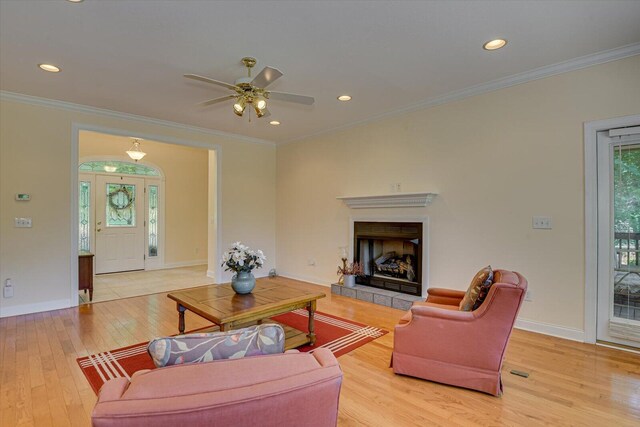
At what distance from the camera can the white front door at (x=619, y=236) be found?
300 centimetres

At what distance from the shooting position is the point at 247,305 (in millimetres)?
2844

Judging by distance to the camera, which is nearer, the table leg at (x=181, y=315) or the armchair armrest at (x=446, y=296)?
the armchair armrest at (x=446, y=296)

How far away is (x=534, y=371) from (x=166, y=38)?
4.06 meters

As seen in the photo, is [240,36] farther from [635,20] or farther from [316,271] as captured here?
[316,271]

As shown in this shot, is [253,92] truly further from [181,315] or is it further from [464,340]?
[464,340]

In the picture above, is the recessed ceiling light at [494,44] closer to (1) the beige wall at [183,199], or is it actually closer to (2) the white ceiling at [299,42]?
(2) the white ceiling at [299,42]

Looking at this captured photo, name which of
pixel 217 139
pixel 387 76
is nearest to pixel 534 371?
pixel 387 76

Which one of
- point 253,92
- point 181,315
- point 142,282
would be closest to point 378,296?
point 181,315

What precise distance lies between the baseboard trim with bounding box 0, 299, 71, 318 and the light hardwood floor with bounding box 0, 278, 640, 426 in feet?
2.15

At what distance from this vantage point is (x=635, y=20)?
2529mm

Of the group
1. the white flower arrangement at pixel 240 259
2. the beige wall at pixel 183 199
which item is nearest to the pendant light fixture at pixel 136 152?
the beige wall at pixel 183 199

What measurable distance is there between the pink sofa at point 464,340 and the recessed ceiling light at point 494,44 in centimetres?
196

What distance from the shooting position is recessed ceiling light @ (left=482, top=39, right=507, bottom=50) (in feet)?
9.27

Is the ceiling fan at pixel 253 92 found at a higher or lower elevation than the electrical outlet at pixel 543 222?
higher
